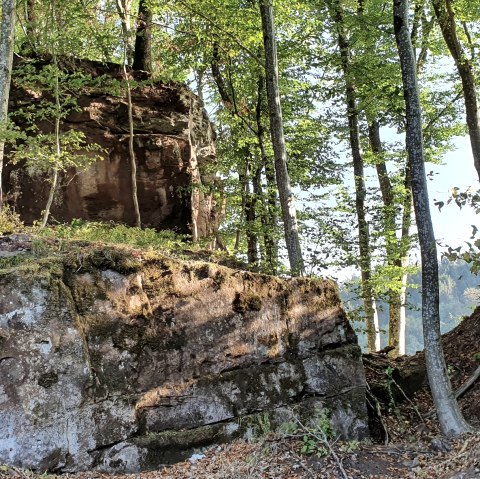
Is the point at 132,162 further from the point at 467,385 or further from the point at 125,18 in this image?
the point at 467,385

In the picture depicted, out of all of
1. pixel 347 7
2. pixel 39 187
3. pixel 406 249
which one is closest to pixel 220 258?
pixel 39 187

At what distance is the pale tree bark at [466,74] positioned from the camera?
950 cm

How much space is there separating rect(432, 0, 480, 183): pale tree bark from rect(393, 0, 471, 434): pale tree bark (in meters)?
3.59

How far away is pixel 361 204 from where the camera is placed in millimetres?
13688

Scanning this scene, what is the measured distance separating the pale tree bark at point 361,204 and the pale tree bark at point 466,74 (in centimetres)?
285

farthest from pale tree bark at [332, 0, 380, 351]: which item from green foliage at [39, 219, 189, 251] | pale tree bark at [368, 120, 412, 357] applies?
green foliage at [39, 219, 189, 251]

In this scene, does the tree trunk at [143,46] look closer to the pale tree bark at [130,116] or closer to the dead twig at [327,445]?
the pale tree bark at [130,116]

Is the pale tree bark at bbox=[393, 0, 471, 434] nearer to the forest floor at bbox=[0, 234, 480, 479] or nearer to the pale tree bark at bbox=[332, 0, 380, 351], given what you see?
the forest floor at bbox=[0, 234, 480, 479]

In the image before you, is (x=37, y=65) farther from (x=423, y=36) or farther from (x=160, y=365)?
(x=423, y=36)

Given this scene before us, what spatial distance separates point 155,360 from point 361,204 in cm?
960

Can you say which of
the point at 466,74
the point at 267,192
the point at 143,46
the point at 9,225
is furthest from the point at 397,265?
the point at 9,225

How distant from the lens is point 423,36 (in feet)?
46.6

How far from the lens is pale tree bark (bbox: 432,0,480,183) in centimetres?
950

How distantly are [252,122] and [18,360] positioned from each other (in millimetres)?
12484
